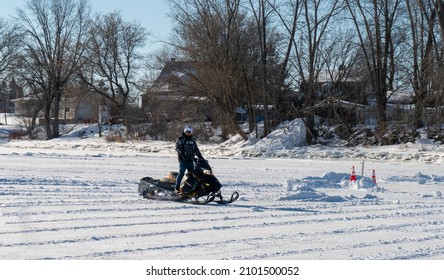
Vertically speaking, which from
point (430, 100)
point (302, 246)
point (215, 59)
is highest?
point (215, 59)

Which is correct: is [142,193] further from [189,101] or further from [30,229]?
[189,101]

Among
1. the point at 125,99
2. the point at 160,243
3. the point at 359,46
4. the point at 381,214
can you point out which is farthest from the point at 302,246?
the point at 125,99

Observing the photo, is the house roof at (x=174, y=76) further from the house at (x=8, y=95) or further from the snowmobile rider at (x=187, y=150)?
the house at (x=8, y=95)

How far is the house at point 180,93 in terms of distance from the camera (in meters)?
44.0

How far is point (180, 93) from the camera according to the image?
4456 cm

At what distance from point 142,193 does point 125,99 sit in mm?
51173

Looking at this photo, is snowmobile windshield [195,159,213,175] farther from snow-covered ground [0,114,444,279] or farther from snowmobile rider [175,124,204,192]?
snow-covered ground [0,114,444,279]

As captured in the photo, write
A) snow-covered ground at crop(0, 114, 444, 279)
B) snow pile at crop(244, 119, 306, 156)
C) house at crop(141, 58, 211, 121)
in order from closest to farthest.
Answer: snow-covered ground at crop(0, 114, 444, 279), snow pile at crop(244, 119, 306, 156), house at crop(141, 58, 211, 121)

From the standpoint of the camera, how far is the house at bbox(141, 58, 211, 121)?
44031 millimetres

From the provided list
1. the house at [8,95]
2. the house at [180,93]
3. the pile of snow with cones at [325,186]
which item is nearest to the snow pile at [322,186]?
the pile of snow with cones at [325,186]

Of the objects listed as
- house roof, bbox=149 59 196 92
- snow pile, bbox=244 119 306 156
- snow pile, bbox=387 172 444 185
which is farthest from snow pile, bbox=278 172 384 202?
house roof, bbox=149 59 196 92

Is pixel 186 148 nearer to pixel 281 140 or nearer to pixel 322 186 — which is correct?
pixel 322 186

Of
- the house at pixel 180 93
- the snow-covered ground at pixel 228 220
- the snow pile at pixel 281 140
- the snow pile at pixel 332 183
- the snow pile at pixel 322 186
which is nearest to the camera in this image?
the snow-covered ground at pixel 228 220

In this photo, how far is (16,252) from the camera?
8.12m
